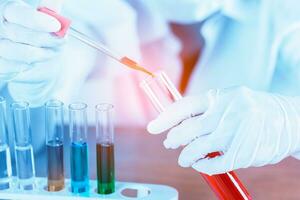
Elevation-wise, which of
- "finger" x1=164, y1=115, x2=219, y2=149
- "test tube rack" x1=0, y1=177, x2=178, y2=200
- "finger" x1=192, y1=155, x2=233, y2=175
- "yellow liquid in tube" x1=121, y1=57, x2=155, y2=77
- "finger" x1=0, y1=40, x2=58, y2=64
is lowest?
"test tube rack" x1=0, y1=177, x2=178, y2=200

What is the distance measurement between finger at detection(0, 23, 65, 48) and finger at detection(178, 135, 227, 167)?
38 cm

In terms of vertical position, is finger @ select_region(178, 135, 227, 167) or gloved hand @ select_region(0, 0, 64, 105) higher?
gloved hand @ select_region(0, 0, 64, 105)

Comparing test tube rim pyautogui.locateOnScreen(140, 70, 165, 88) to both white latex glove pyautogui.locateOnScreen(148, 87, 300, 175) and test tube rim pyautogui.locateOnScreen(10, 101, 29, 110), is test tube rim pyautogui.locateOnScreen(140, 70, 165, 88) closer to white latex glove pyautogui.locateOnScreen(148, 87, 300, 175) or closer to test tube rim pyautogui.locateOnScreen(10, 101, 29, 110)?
white latex glove pyautogui.locateOnScreen(148, 87, 300, 175)

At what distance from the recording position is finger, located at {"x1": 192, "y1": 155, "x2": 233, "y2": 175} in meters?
1.30

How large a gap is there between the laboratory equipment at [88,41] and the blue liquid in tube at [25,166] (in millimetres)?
258

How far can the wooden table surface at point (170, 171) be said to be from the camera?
1.49 m

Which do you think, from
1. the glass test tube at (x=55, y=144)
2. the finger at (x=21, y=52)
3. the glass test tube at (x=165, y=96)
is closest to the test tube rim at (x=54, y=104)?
the glass test tube at (x=55, y=144)

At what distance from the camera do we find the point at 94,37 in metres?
1.48

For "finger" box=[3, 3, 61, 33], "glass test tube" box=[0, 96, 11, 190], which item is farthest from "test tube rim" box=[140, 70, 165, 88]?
"glass test tube" box=[0, 96, 11, 190]

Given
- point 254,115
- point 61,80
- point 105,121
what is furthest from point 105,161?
point 254,115

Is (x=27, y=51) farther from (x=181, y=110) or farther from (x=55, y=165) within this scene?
→ (x=181, y=110)

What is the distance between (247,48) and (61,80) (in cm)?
42

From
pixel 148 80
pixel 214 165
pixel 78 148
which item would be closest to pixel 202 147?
pixel 214 165

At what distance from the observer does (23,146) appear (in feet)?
4.79
